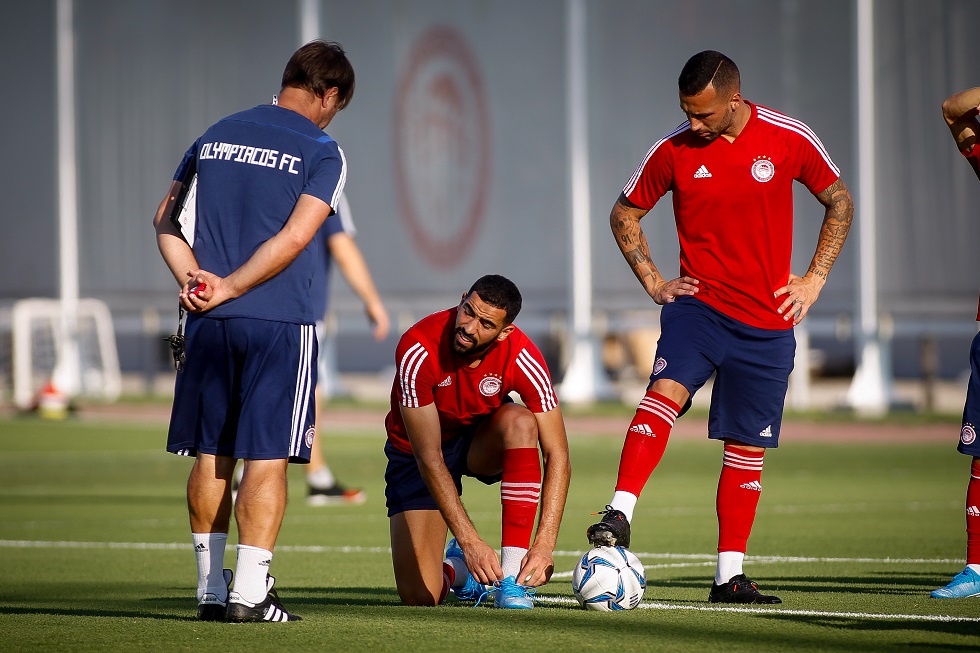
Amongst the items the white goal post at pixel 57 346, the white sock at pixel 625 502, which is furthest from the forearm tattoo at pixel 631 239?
Result: the white goal post at pixel 57 346

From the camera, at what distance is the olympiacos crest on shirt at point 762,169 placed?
21.4ft

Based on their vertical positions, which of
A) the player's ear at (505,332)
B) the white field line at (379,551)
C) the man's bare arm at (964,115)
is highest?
the man's bare arm at (964,115)

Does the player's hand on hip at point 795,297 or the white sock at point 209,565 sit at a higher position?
the player's hand on hip at point 795,297

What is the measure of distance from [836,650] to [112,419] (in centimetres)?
1877

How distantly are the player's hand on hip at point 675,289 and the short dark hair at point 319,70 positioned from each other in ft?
5.49

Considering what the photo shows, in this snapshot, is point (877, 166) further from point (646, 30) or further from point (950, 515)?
point (950, 515)

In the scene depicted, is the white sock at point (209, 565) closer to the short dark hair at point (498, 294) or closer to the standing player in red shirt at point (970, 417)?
the short dark hair at point (498, 294)

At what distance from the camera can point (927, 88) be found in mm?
22812

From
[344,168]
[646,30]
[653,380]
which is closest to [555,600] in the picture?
[653,380]

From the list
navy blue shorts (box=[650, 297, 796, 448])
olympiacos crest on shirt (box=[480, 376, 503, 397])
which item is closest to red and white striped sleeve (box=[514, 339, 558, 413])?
olympiacos crest on shirt (box=[480, 376, 503, 397])

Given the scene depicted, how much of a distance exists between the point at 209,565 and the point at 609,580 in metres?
1.53

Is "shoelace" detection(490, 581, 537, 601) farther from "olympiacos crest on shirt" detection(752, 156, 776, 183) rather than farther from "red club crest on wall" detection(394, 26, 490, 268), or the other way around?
"red club crest on wall" detection(394, 26, 490, 268)

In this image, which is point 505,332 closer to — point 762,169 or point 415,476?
point 415,476

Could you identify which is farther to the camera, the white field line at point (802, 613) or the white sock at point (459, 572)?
the white sock at point (459, 572)
